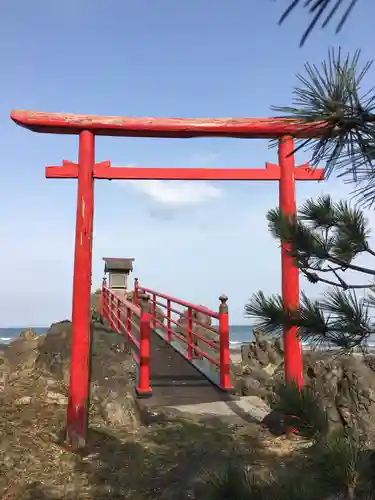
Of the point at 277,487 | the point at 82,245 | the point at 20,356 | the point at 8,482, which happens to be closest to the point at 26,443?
the point at 8,482

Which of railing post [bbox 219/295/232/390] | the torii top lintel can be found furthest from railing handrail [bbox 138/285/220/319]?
the torii top lintel

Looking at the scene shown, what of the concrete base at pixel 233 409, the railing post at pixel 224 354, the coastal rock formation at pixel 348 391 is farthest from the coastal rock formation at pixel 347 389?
the railing post at pixel 224 354

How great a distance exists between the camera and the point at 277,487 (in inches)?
64.1

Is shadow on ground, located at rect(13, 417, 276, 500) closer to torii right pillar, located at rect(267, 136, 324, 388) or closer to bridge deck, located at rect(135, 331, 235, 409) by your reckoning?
bridge deck, located at rect(135, 331, 235, 409)

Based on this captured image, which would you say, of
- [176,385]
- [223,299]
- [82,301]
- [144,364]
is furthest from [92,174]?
[176,385]

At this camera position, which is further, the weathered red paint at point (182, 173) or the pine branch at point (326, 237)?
the weathered red paint at point (182, 173)

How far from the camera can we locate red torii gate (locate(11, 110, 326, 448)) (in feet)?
15.9

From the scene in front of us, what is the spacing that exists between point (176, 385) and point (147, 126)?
3.56m

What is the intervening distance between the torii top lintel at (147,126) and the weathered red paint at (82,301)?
6.1 inches

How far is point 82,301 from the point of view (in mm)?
4949

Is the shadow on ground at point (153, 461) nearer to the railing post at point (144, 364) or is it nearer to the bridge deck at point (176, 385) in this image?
the bridge deck at point (176, 385)

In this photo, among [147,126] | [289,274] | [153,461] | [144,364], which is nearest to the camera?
[153,461]

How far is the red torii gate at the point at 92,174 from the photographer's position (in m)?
4.84

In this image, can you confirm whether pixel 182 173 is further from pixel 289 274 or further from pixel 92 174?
pixel 289 274
